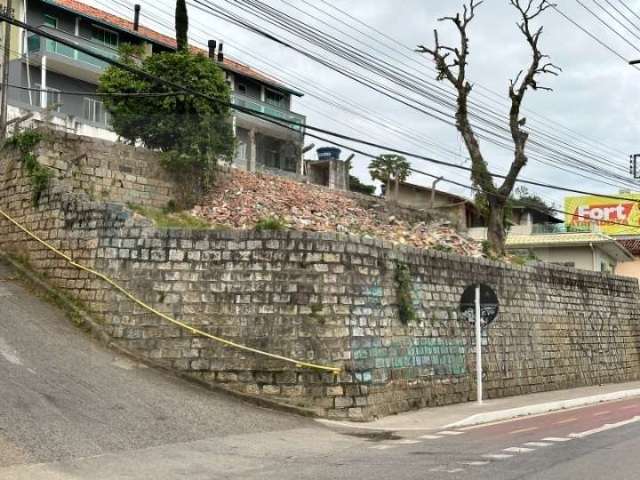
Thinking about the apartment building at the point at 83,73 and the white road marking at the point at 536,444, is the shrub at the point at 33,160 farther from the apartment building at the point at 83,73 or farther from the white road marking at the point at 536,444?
the white road marking at the point at 536,444

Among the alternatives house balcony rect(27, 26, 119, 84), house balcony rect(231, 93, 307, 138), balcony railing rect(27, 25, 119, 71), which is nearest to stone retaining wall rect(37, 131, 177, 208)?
house balcony rect(27, 26, 119, 84)

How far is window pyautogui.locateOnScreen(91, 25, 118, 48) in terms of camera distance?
33562 mm

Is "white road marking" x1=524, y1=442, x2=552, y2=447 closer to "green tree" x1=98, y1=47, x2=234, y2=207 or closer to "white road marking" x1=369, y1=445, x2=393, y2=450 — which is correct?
"white road marking" x1=369, y1=445, x2=393, y2=450

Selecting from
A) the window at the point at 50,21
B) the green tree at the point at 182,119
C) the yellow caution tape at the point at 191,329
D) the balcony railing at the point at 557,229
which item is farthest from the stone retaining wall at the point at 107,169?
the balcony railing at the point at 557,229

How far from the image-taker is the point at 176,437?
10539mm

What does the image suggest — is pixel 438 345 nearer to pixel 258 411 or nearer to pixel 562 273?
pixel 258 411

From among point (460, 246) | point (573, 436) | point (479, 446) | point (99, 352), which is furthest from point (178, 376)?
point (460, 246)

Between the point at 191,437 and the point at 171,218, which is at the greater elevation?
the point at 171,218

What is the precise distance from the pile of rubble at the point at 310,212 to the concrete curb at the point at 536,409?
20.2 ft

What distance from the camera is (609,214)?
49.1 meters

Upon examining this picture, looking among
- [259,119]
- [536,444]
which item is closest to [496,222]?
[259,119]

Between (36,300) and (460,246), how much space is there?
14.4 meters

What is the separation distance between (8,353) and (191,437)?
13.1 ft

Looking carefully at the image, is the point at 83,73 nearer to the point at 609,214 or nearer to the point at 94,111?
the point at 94,111
